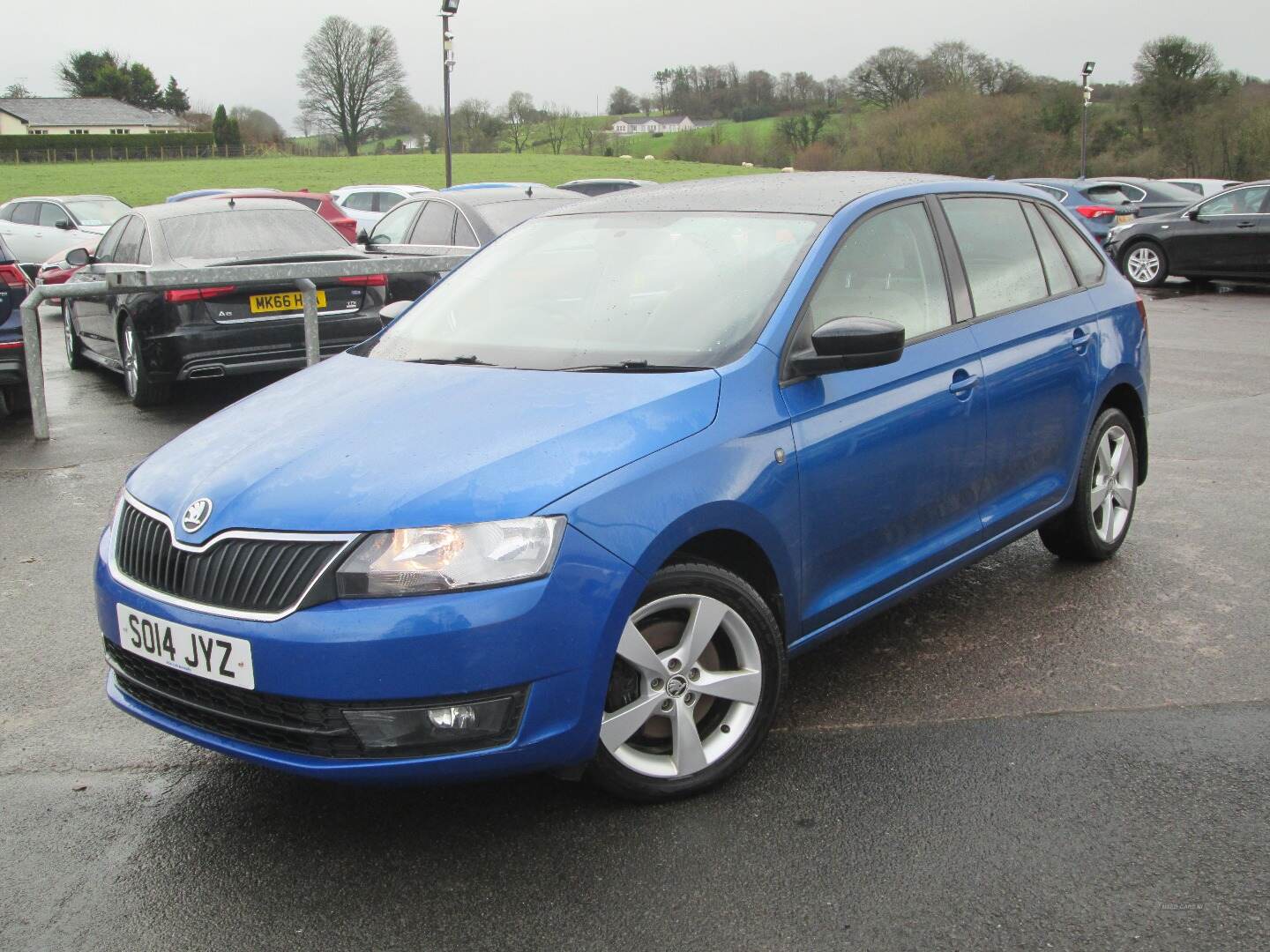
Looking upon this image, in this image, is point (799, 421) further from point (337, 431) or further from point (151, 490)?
point (151, 490)

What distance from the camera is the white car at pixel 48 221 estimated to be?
22391mm

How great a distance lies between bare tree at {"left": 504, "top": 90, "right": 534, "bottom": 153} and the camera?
3103 inches

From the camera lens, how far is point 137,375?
32.1 ft

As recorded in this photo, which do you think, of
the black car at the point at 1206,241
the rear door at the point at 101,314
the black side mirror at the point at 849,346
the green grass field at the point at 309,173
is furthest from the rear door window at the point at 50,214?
the green grass field at the point at 309,173

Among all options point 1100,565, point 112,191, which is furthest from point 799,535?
point 112,191

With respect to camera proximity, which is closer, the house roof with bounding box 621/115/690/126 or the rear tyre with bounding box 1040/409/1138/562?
the rear tyre with bounding box 1040/409/1138/562

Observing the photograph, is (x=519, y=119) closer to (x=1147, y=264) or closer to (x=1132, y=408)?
(x=1147, y=264)

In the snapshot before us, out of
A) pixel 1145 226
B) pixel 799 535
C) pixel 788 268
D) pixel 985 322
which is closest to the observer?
pixel 799 535

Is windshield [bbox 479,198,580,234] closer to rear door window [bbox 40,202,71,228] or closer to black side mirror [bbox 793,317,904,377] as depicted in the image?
black side mirror [bbox 793,317,904,377]

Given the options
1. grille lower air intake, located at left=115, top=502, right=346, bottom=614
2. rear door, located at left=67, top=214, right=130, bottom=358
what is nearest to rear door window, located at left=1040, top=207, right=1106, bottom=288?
grille lower air intake, located at left=115, top=502, right=346, bottom=614

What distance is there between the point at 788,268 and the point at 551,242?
1.10 meters

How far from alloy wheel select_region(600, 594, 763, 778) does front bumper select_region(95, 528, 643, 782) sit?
0.45ft

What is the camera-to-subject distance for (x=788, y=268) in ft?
12.6

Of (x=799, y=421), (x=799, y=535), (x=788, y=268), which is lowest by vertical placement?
(x=799, y=535)
